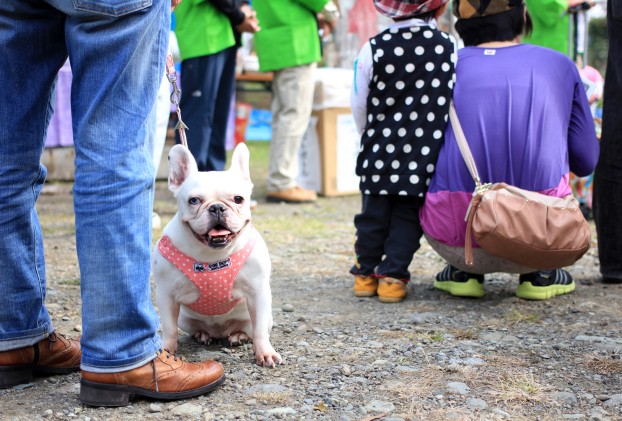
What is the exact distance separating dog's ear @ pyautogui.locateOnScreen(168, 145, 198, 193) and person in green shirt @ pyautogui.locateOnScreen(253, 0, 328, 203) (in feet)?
13.2

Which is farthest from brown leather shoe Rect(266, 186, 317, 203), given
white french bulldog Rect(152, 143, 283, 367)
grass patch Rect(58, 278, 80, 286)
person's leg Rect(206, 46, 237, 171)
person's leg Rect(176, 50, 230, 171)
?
white french bulldog Rect(152, 143, 283, 367)

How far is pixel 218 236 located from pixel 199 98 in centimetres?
334

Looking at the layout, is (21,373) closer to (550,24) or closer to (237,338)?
(237,338)

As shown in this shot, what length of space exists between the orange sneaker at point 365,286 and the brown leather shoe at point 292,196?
312cm

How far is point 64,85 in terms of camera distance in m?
6.90

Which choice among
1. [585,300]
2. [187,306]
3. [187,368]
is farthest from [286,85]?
[187,368]

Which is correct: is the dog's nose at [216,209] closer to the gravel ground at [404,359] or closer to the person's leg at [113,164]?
the person's leg at [113,164]

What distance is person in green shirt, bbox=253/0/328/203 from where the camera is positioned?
659 cm

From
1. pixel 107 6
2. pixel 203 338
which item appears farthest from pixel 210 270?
pixel 107 6

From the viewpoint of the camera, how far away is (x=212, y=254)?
2.70 meters

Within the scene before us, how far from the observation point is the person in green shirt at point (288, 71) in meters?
6.59

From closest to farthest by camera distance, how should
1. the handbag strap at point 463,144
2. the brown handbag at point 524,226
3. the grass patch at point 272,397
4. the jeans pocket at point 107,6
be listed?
the jeans pocket at point 107,6 < the grass patch at point 272,397 < the brown handbag at point 524,226 < the handbag strap at point 463,144

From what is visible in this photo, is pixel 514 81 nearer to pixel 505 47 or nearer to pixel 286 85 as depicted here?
pixel 505 47

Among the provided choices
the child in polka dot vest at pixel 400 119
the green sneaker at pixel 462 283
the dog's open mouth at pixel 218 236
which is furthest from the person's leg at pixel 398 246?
the dog's open mouth at pixel 218 236
